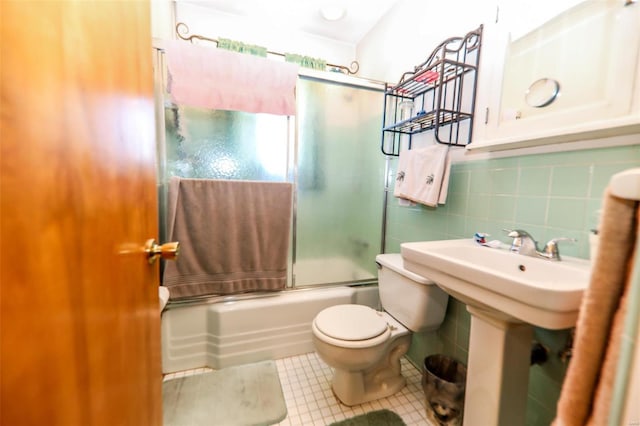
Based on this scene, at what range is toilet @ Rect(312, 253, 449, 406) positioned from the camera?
3.91 feet

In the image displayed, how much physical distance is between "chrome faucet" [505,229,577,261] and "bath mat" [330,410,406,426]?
3.16 feet

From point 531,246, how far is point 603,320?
32.9 inches

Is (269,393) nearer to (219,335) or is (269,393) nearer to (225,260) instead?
(219,335)

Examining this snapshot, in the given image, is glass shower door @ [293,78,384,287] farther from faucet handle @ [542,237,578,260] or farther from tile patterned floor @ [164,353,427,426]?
faucet handle @ [542,237,578,260]

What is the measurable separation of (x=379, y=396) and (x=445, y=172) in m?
1.23

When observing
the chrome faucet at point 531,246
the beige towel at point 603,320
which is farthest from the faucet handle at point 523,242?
the beige towel at point 603,320

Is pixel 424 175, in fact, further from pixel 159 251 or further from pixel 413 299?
pixel 159 251

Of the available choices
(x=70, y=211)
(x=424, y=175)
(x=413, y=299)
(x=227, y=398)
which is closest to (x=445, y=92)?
(x=424, y=175)

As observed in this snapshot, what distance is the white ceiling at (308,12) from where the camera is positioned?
1876 millimetres

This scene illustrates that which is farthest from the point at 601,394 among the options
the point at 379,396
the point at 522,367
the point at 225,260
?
the point at 225,260

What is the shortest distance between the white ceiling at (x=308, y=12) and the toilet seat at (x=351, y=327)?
6.94 ft

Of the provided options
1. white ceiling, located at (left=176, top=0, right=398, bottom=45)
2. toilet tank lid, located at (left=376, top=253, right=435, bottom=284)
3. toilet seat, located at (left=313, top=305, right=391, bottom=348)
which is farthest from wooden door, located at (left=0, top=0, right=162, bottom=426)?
white ceiling, located at (left=176, top=0, right=398, bottom=45)

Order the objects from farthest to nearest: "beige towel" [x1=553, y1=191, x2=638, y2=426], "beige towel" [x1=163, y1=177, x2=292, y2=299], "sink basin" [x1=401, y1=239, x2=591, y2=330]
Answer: "beige towel" [x1=163, y1=177, x2=292, y2=299] < "sink basin" [x1=401, y1=239, x2=591, y2=330] < "beige towel" [x1=553, y1=191, x2=638, y2=426]

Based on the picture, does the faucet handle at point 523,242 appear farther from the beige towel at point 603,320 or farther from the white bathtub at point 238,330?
the white bathtub at point 238,330
